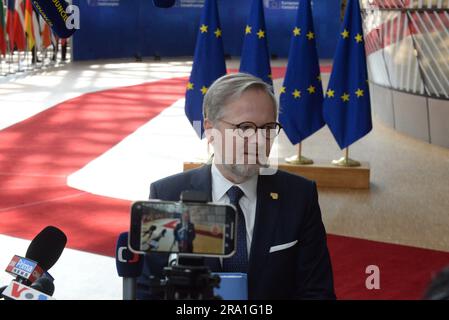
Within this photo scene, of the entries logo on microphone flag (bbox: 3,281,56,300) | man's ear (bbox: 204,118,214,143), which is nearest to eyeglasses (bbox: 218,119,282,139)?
man's ear (bbox: 204,118,214,143)

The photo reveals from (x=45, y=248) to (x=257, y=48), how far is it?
5.81m

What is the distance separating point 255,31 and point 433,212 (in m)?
2.43

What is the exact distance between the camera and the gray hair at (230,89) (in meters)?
2.23

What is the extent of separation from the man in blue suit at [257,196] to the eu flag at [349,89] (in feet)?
18.9

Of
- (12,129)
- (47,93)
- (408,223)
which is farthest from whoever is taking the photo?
(47,93)

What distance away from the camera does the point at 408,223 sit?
6.97m

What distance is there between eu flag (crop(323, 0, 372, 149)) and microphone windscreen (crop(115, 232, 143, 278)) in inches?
262

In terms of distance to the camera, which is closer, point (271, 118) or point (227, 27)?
point (271, 118)

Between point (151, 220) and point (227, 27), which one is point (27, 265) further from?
point (227, 27)

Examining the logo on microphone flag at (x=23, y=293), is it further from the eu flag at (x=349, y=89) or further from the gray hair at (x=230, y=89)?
the eu flag at (x=349, y=89)

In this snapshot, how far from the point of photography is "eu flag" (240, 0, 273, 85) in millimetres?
7953

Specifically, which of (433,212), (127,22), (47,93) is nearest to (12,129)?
(47,93)

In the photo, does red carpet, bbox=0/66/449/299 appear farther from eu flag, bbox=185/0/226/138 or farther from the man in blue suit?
eu flag, bbox=185/0/226/138

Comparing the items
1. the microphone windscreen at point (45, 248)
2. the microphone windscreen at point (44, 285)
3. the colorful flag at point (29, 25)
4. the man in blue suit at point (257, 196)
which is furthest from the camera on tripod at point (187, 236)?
the colorful flag at point (29, 25)
